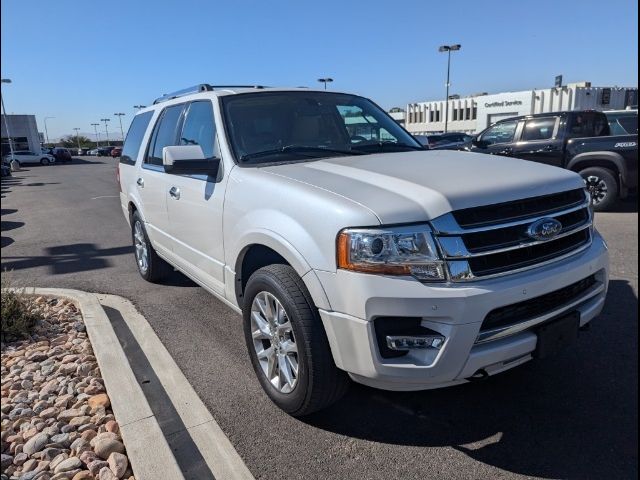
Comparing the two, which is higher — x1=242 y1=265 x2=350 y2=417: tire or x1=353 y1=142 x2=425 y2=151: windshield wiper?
x1=353 y1=142 x2=425 y2=151: windshield wiper

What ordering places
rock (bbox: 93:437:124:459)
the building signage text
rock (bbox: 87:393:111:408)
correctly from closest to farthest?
rock (bbox: 93:437:124:459) → rock (bbox: 87:393:111:408) → the building signage text

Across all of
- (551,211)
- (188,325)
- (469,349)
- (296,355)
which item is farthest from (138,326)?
(551,211)

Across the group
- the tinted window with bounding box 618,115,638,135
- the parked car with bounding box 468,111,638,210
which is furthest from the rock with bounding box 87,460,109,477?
the tinted window with bounding box 618,115,638,135

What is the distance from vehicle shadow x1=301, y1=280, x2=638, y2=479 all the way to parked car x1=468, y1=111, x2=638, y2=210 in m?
6.39

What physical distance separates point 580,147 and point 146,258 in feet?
26.5

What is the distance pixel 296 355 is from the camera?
275 centimetres

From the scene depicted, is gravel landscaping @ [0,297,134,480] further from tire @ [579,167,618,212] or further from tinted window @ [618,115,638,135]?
tinted window @ [618,115,638,135]

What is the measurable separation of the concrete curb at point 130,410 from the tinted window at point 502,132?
8.73 meters

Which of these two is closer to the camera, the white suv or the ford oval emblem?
the white suv

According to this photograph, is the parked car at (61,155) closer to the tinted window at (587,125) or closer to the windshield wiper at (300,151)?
the tinted window at (587,125)

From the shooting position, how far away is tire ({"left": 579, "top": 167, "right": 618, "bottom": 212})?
888 centimetres

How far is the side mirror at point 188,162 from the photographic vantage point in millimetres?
3205

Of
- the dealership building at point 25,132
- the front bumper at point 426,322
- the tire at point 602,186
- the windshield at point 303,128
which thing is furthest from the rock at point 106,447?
the dealership building at point 25,132

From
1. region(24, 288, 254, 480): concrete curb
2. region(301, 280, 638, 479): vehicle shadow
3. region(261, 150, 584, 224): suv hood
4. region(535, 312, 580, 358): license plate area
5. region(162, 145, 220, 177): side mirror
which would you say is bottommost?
region(301, 280, 638, 479): vehicle shadow
